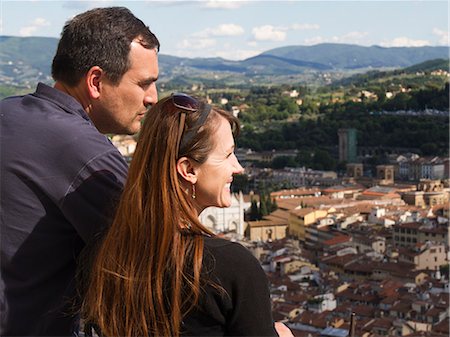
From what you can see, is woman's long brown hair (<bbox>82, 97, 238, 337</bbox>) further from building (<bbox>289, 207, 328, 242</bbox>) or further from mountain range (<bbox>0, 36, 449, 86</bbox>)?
mountain range (<bbox>0, 36, 449, 86</bbox>)

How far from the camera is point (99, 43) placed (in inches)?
39.9

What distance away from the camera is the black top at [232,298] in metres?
0.81

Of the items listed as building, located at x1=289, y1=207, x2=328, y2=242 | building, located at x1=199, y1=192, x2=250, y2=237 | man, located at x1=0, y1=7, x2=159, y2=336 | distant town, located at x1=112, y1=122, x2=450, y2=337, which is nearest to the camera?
man, located at x1=0, y1=7, x2=159, y2=336

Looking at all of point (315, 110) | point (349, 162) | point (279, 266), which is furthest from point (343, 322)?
point (315, 110)

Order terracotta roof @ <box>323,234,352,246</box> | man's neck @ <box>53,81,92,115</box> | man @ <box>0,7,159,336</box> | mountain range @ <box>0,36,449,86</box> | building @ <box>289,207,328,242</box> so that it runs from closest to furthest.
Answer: man @ <box>0,7,159,336</box>
man's neck @ <box>53,81,92,115</box>
terracotta roof @ <box>323,234,352,246</box>
building @ <box>289,207,328,242</box>
mountain range @ <box>0,36,449,86</box>

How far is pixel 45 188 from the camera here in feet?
3.04

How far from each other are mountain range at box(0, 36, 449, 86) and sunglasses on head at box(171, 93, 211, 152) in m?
89.9

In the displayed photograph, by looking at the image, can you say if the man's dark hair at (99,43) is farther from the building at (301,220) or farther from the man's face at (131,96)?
the building at (301,220)

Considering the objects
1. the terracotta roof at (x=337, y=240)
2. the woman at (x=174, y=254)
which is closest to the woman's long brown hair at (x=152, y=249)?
the woman at (x=174, y=254)

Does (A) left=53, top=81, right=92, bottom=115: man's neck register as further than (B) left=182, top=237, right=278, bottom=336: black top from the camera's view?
Yes

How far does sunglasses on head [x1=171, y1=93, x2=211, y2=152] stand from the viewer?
88 cm

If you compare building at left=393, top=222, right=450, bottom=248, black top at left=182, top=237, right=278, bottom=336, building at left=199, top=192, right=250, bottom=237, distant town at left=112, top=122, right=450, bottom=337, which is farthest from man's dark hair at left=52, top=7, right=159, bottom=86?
building at left=199, top=192, right=250, bottom=237

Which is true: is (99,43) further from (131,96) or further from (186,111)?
(186,111)

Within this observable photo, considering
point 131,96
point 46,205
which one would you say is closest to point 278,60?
point 131,96
